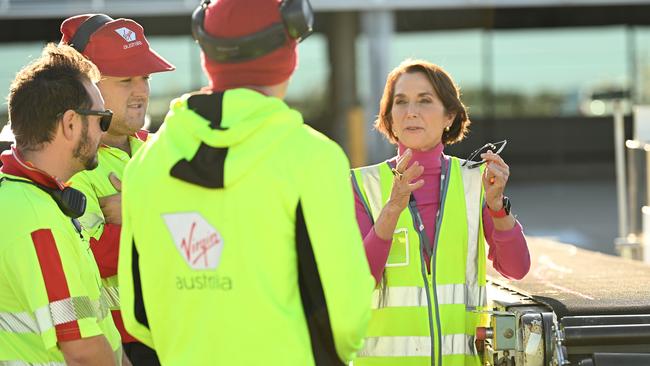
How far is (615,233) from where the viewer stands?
53.6 ft

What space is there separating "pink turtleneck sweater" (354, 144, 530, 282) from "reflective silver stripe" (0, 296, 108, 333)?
3.01ft

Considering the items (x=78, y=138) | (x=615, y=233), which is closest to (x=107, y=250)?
(x=78, y=138)

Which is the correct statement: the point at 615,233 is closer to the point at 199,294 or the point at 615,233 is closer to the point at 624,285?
the point at 624,285

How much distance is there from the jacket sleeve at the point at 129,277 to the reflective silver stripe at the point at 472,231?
125 cm

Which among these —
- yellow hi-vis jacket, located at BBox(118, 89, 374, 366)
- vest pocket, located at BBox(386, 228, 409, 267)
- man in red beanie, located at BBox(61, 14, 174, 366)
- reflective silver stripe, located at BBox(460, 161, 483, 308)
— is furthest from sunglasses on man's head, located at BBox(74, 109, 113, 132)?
reflective silver stripe, located at BBox(460, 161, 483, 308)

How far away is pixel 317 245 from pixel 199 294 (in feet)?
1.03

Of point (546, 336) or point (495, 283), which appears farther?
point (495, 283)

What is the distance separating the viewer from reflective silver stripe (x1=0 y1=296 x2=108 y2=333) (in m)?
2.95

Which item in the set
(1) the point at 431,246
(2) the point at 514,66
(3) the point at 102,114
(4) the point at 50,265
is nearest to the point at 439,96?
(1) the point at 431,246

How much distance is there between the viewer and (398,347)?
11.6ft

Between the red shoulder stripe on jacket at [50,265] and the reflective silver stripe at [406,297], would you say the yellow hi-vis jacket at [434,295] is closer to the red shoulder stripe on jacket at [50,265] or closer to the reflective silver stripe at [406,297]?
the reflective silver stripe at [406,297]

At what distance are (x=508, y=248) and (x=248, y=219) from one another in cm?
144

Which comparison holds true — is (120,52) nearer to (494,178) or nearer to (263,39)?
(494,178)

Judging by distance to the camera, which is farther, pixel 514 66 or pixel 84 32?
→ pixel 514 66
